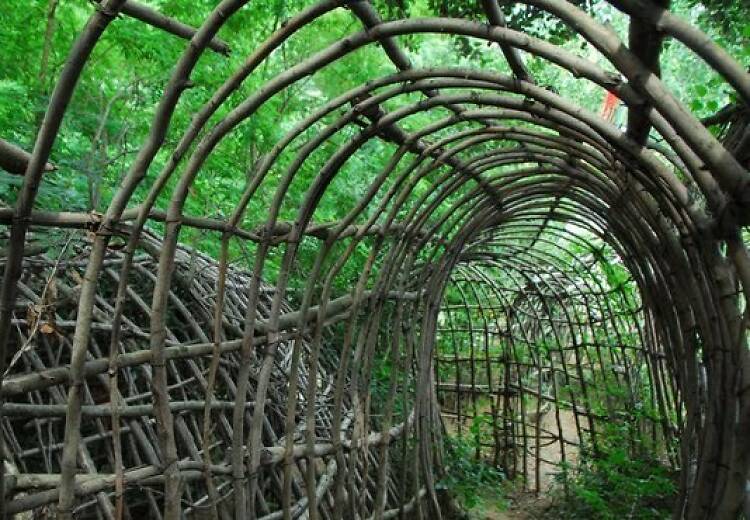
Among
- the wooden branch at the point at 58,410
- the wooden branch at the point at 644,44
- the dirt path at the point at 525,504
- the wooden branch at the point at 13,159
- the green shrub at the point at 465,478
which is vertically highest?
the wooden branch at the point at 644,44

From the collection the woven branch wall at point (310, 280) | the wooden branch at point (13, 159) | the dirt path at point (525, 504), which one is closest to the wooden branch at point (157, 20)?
the woven branch wall at point (310, 280)

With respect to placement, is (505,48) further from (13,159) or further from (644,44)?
(13,159)

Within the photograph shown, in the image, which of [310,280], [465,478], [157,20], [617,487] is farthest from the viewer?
[465,478]

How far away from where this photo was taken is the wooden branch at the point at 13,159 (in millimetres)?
1378

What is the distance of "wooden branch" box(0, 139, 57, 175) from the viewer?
138 centimetres

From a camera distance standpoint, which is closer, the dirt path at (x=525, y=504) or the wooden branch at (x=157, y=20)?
the wooden branch at (x=157, y=20)

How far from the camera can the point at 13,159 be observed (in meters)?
1.39

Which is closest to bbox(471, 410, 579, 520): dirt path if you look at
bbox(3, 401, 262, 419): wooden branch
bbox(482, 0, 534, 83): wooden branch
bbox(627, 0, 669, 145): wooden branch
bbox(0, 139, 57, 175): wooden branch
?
bbox(3, 401, 262, 419): wooden branch

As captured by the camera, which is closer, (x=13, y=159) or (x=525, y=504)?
(x=13, y=159)

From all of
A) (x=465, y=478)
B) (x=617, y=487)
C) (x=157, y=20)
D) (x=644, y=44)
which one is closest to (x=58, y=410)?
(x=157, y=20)

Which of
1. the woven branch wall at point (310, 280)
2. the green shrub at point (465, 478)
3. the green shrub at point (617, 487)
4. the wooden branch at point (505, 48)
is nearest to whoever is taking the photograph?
the woven branch wall at point (310, 280)

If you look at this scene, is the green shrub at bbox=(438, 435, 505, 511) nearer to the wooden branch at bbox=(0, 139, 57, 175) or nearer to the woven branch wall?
the woven branch wall

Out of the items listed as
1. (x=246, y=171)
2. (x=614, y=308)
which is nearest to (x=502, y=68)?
(x=614, y=308)

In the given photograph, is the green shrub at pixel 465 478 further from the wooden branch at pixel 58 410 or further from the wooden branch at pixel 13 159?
the wooden branch at pixel 13 159
